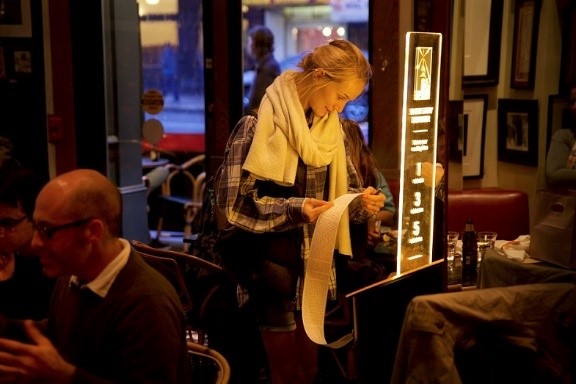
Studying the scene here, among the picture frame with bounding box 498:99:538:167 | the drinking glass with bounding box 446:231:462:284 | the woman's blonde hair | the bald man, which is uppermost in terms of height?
the woman's blonde hair

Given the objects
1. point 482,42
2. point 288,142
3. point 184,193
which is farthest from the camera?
point 184,193

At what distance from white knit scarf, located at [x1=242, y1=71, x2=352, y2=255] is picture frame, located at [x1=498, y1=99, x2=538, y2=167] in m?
1.07

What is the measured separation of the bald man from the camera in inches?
71.4

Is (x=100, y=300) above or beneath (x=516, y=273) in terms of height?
above

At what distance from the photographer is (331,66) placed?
255cm

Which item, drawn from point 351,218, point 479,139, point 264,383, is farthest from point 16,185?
point 479,139

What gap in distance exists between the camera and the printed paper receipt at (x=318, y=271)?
2516 mm

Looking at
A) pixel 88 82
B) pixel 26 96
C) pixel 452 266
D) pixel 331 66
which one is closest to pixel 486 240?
pixel 452 266

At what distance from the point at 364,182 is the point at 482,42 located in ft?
2.74

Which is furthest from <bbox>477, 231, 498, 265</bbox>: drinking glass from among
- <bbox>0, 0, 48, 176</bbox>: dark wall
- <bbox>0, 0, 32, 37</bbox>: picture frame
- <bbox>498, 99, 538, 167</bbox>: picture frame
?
<bbox>0, 0, 32, 37</bbox>: picture frame

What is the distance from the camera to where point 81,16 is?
544 centimetres

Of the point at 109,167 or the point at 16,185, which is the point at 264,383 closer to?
the point at 16,185

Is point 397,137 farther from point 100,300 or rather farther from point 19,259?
point 100,300

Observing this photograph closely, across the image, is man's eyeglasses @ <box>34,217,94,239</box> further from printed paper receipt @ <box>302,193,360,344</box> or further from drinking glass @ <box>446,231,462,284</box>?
drinking glass @ <box>446,231,462,284</box>
